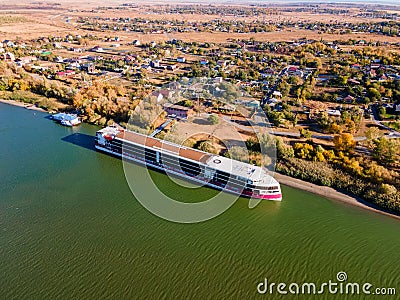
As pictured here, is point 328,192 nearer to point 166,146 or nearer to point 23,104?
point 166,146

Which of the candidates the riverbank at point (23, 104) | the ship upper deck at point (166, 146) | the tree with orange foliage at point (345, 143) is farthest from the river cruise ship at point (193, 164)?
the riverbank at point (23, 104)

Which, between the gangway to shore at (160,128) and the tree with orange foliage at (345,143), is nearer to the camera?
the tree with orange foliage at (345,143)

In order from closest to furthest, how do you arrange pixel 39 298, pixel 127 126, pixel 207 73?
pixel 39 298, pixel 127 126, pixel 207 73

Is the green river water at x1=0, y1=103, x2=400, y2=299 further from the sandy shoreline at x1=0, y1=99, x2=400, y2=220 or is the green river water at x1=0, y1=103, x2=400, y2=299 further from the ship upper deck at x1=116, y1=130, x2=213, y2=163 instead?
the ship upper deck at x1=116, y1=130, x2=213, y2=163

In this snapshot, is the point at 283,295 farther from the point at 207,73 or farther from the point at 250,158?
the point at 207,73

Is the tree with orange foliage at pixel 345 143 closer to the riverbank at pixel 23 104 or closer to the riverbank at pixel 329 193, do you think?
the riverbank at pixel 329 193

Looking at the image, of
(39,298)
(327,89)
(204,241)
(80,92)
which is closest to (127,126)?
(80,92)

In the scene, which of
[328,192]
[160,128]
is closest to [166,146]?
[160,128]
